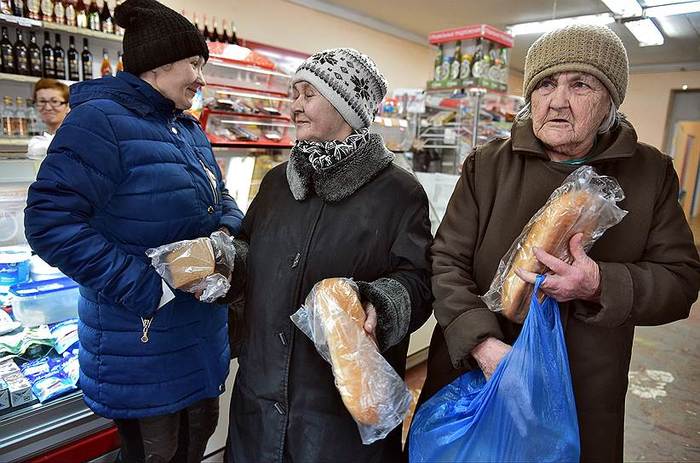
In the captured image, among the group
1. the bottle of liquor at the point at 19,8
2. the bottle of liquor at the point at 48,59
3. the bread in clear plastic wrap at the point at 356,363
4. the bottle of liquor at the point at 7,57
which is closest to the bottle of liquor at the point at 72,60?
the bottle of liquor at the point at 48,59

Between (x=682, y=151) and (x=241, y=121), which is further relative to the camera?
(x=682, y=151)

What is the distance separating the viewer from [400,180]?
129cm

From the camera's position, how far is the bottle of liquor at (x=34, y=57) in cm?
360

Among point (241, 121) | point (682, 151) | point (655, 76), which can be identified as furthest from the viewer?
point (682, 151)

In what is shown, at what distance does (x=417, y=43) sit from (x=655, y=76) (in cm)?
475

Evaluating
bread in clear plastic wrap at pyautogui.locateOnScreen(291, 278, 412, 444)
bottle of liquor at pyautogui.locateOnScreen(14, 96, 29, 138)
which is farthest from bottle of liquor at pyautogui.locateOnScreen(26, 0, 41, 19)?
bread in clear plastic wrap at pyautogui.locateOnScreen(291, 278, 412, 444)

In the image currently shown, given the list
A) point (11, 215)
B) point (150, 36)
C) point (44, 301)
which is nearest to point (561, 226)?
point (150, 36)

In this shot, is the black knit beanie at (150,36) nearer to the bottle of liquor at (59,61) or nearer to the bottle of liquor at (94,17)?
the bottle of liquor at (94,17)

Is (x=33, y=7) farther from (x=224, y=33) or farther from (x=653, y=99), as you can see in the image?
(x=653, y=99)

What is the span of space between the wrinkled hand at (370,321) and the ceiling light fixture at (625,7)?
19.3ft

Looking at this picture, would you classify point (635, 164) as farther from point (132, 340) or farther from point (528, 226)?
point (132, 340)

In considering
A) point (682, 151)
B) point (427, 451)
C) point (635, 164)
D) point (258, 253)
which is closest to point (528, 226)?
point (635, 164)

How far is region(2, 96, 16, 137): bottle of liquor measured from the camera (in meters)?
3.43

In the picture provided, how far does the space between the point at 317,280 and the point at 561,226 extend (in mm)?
604
